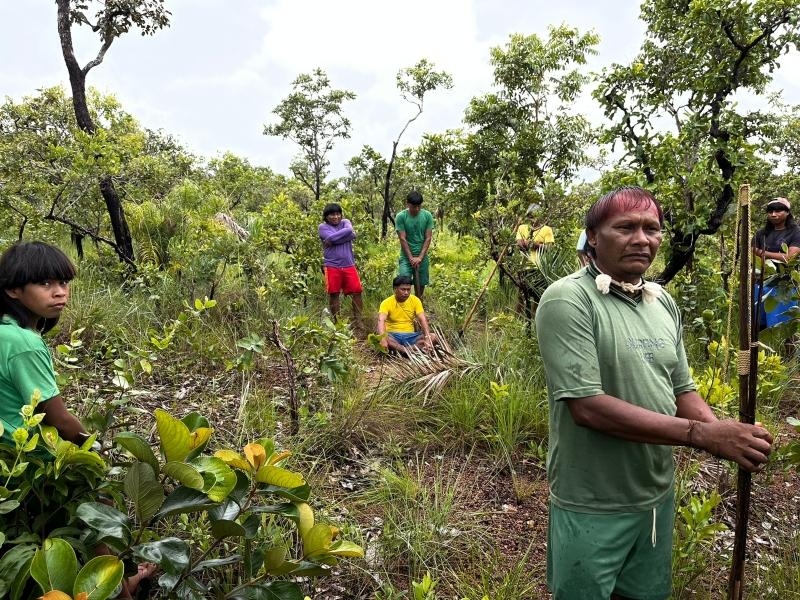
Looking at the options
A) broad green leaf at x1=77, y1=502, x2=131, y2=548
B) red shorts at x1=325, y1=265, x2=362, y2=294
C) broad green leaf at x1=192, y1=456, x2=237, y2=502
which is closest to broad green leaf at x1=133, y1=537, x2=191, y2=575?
broad green leaf at x1=77, y1=502, x2=131, y2=548

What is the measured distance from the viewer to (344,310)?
22.0ft

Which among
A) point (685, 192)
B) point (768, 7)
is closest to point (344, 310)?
point (685, 192)

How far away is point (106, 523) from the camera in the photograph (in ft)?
4.57

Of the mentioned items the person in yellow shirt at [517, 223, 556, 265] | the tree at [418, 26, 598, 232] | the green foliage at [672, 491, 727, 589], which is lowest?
the green foliage at [672, 491, 727, 589]

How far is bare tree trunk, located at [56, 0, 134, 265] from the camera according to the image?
6.10 m

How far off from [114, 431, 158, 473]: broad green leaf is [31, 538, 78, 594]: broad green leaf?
267 mm

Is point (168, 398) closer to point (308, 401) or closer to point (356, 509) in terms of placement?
point (308, 401)

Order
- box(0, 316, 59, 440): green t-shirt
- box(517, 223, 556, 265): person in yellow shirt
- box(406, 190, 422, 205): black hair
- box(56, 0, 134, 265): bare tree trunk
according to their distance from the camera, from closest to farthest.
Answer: box(0, 316, 59, 440): green t-shirt < box(517, 223, 556, 265): person in yellow shirt < box(56, 0, 134, 265): bare tree trunk < box(406, 190, 422, 205): black hair

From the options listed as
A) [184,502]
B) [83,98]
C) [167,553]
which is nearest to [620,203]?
[184,502]

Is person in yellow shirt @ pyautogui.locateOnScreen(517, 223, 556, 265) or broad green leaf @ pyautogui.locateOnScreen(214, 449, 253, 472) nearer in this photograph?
broad green leaf @ pyautogui.locateOnScreen(214, 449, 253, 472)

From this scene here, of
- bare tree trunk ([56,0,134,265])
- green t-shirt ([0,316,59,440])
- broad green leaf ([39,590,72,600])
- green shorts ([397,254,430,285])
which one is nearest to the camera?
broad green leaf ([39,590,72,600])

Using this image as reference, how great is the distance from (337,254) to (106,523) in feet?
16.2

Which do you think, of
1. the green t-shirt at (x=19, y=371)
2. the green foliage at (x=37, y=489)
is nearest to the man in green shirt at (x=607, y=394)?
the green foliage at (x=37, y=489)

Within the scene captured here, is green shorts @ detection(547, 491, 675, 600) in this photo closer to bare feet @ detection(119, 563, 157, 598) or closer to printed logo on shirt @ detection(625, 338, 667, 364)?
printed logo on shirt @ detection(625, 338, 667, 364)
